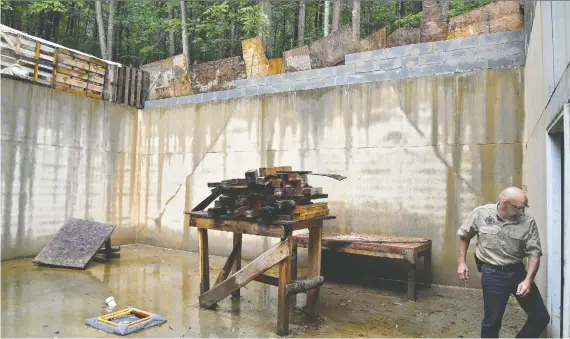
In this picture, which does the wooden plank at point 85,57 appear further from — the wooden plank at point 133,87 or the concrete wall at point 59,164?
the concrete wall at point 59,164

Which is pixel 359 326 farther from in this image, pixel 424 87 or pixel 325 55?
pixel 325 55

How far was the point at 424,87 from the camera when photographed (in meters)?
6.13

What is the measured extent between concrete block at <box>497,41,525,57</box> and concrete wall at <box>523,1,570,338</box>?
1.29 metres

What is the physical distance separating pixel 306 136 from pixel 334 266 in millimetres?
2415

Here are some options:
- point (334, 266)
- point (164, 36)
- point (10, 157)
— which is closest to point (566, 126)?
point (334, 266)

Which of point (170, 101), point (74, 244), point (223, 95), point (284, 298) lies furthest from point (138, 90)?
point (284, 298)

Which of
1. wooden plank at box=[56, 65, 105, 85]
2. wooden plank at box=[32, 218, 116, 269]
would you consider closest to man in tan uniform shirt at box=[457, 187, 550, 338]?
wooden plank at box=[32, 218, 116, 269]

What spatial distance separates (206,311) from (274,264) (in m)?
1.24

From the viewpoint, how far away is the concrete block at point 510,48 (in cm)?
567

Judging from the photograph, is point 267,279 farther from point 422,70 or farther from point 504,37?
point 504,37

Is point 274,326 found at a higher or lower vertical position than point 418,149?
lower

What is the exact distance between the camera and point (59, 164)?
791 cm

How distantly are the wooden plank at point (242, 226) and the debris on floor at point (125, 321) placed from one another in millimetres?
1168

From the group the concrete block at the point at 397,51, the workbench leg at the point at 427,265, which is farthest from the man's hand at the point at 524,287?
the concrete block at the point at 397,51
